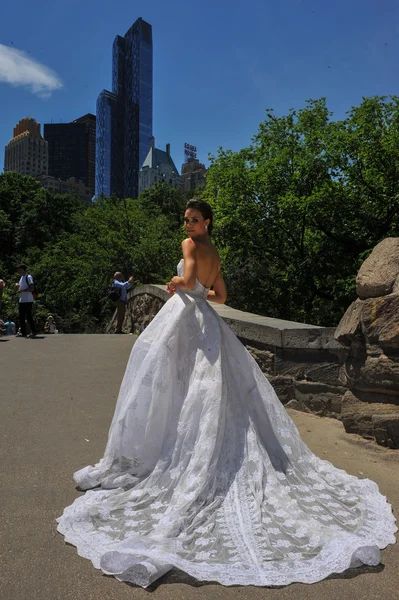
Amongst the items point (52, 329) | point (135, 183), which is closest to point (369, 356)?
point (52, 329)

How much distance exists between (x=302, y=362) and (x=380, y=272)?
1.28 meters

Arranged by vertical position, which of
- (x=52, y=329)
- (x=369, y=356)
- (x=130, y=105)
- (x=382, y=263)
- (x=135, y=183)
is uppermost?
(x=130, y=105)

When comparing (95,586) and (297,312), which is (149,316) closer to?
(297,312)

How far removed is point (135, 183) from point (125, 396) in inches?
2267

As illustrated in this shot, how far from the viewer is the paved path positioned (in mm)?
2156

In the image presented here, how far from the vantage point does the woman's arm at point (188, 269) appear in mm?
3482

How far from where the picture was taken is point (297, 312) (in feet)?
59.6

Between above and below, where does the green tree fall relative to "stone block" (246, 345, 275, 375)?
above

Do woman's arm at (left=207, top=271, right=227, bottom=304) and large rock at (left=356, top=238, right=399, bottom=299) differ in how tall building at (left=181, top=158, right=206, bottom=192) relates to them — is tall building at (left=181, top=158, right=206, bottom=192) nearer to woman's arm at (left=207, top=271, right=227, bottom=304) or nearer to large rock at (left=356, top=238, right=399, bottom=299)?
large rock at (left=356, top=238, right=399, bottom=299)

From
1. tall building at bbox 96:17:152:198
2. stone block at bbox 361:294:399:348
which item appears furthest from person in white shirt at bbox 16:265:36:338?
tall building at bbox 96:17:152:198

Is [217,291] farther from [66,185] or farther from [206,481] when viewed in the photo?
[66,185]

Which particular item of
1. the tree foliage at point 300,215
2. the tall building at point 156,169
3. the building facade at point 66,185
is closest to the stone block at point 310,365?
the tree foliage at point 300,215

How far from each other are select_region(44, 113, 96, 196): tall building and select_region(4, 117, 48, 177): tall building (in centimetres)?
301

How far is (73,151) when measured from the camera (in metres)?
88.2
